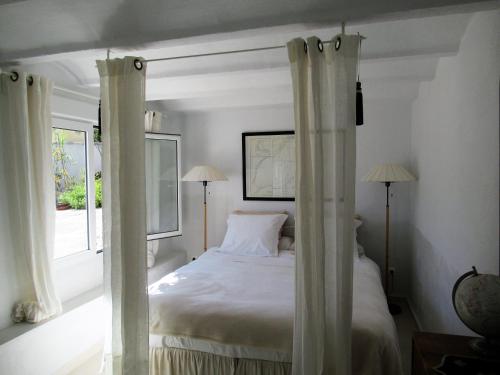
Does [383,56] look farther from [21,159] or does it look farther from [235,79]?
[21,159]

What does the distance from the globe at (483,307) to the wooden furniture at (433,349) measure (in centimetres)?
7

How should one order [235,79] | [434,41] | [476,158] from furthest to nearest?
[235,79], [434,41], [476,158]

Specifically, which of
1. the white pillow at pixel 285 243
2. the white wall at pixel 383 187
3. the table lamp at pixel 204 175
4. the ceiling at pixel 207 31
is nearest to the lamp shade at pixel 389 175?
the white wall at pixel 383 187

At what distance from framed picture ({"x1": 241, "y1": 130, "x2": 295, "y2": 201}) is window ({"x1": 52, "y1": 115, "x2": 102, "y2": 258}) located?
1720 millimetres

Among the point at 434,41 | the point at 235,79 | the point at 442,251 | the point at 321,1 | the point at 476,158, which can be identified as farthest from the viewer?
the point at 235,79

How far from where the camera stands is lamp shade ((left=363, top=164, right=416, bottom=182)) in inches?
117

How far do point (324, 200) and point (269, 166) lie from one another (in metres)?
2.48

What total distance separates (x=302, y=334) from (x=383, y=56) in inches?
66.4

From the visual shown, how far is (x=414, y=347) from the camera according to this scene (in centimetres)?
142

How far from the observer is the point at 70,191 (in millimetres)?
2719

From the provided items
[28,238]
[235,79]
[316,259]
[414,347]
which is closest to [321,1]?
[316,259]

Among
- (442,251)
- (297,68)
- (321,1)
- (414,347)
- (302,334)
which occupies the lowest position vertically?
(414,347)

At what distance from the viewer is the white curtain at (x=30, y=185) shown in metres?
1.87

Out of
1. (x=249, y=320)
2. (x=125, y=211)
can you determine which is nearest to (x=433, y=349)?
(x=249, y=320)
